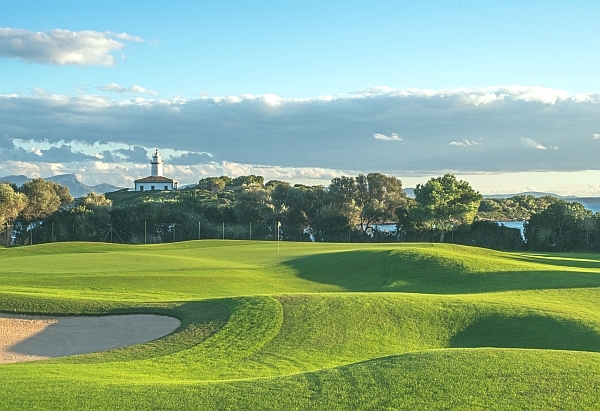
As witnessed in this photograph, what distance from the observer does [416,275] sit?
27.8 m

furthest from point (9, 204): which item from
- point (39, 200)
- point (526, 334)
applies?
point (526, 334)

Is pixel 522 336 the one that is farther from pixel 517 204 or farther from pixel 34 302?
pixel 517 204

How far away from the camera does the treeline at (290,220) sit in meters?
58.5

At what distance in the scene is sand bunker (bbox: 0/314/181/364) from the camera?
52.3 feet

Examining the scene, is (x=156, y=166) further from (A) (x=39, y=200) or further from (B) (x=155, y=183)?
(A) (x=39, y=200)

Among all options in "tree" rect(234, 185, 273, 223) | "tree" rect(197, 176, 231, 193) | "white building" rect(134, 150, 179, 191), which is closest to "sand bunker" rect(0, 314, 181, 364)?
"tree" rect(234, 185, 273, 223)

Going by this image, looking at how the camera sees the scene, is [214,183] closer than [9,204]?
No

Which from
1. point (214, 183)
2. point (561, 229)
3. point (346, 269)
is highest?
point (214, 183)

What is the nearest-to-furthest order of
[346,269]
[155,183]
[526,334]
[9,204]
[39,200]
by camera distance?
[526,334] < [346,269] < [9,204] < [39,200] < [155,183]

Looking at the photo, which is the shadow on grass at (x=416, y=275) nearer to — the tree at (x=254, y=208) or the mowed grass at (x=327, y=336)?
the mowed grass at (x=327, y=336)

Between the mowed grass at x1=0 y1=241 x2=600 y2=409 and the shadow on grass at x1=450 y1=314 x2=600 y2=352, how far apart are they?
5 cm

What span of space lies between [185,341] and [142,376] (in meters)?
3.61

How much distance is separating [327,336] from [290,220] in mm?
57117

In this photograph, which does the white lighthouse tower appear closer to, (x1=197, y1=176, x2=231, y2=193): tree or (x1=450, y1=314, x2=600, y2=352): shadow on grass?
(x1=197, y1=176, x2=231, y2=193): tree
